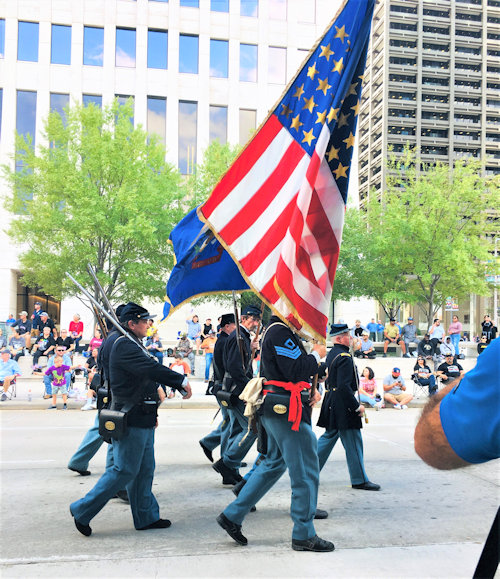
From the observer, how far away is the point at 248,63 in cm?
3653

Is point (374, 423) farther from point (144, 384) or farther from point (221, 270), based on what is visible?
point (144, 384)

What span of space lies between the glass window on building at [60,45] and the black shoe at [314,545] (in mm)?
35630

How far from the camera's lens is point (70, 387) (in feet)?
52.3

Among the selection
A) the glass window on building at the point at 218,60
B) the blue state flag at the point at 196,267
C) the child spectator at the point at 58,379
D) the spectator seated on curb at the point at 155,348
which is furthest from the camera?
the glass window on building at the point at 218,60

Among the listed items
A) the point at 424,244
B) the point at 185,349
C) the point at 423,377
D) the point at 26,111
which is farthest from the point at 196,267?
the point at 26,111

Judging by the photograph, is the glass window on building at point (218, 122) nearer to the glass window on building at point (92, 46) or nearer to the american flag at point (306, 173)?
the glass window on building at point (92, 46)

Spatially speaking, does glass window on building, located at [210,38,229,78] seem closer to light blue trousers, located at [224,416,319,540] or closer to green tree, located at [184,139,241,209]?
green tree, located at [184,139,241,209]

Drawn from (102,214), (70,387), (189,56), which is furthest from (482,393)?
(189,56)

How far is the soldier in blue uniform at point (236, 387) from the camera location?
687 centimetres

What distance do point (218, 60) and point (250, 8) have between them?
160 inches

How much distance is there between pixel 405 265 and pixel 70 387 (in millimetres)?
20938

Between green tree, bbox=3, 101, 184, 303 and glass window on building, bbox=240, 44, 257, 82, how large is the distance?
1421cm

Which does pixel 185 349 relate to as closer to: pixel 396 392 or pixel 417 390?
pixel 417 390

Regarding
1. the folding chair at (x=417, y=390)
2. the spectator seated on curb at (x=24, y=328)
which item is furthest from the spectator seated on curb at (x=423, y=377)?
the spectator seated on curb at (x=24, y=328)
